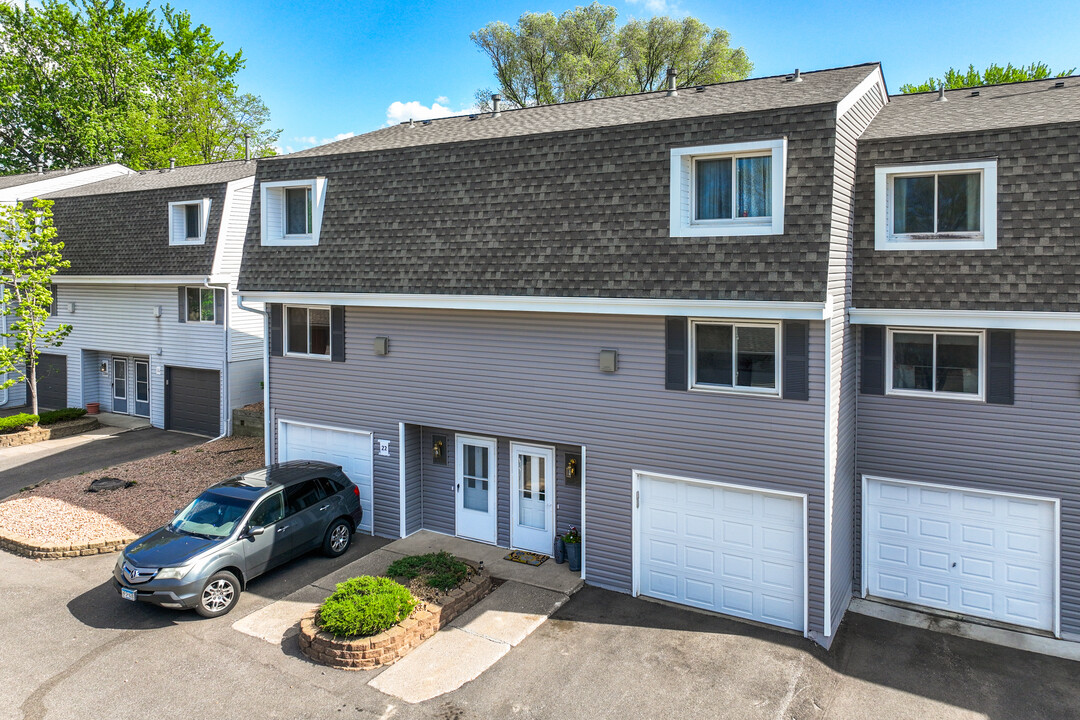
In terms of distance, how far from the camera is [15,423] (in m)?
19.5

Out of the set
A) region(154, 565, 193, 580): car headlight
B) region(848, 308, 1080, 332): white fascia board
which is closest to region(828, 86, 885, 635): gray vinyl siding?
region(848, 308, 1080, 332): white fascia board

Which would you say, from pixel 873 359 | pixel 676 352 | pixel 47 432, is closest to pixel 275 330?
pixel 676 352

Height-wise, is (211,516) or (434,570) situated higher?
(211,516)

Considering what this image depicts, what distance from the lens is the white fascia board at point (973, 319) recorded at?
8594 millimetres

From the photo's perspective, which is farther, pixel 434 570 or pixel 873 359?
pixel 434 570

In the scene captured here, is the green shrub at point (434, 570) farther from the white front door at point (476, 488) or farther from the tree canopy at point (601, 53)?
the tree canopy at point (601, 53)

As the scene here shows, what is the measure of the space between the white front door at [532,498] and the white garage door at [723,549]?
5.77 feet

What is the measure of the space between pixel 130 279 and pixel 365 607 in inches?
607

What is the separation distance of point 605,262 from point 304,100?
2623 cm

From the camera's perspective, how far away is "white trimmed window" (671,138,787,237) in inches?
356

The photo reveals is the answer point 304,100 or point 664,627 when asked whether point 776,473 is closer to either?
point 664,627

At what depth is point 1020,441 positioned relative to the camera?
30.2 feet

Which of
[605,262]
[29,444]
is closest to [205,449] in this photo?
[29,444]

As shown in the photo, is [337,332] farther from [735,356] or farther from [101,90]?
[101,90]
